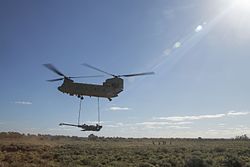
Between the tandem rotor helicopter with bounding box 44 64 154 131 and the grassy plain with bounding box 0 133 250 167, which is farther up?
the tandem rotor helicopter with bounding box 44 64 154 131

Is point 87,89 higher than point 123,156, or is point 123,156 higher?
point 87,89

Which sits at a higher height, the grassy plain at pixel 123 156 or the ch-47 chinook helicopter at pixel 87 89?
the ch-47 chinook helicopter at pixel 87 89

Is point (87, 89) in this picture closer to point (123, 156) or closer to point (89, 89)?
point (89, 89)

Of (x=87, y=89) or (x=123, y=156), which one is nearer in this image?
(x=87, y=89)

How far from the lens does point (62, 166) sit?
33812mm

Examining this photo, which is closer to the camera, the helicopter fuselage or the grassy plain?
the helicopter fuselage

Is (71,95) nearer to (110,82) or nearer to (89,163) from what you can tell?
A: (110,82)

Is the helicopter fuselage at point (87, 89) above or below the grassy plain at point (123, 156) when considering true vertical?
above

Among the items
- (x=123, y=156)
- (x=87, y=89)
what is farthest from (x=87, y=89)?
(x=123, y=156)

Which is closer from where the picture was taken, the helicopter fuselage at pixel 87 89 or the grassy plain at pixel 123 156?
the helicopter fuselage at pixel 87 89

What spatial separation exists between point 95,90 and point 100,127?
3472 millimetres

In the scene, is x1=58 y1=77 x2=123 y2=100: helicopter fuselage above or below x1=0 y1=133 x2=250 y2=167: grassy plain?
above

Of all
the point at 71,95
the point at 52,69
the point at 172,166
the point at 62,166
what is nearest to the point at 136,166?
the point at 172,166

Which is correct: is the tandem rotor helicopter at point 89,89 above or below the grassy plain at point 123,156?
above
